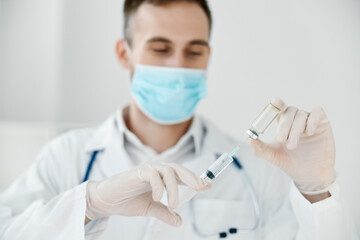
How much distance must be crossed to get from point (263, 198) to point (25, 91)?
1.83 m

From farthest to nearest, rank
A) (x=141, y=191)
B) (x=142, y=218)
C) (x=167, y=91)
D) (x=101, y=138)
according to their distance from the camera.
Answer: (x=101, y=138), (x=167, y=91), (x=142, y=218), (x=141, y=191)

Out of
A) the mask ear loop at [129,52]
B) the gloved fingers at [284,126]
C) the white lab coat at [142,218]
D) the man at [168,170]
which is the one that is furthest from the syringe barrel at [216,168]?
the mask ear loop at [129,52]

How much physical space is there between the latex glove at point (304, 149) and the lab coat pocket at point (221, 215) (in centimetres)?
26

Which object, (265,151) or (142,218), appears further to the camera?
(142,218)

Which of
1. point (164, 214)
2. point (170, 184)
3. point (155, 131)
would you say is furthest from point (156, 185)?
point (155, 131)

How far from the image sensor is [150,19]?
1.36 meters

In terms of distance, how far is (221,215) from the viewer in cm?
124

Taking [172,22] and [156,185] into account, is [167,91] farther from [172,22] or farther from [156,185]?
[156,185]

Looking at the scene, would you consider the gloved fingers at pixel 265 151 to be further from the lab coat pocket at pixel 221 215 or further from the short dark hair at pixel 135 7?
the short dark hair at pixel 135 7

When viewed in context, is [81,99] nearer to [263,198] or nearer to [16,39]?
[16,39]

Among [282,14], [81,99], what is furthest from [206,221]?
[81,99]

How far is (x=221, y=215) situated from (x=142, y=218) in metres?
0.28

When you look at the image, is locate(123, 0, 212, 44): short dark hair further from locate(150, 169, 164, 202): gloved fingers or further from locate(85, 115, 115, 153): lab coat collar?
locate(150, 169, 164, 202): gloved fingers

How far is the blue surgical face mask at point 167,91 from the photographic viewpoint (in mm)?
1308
